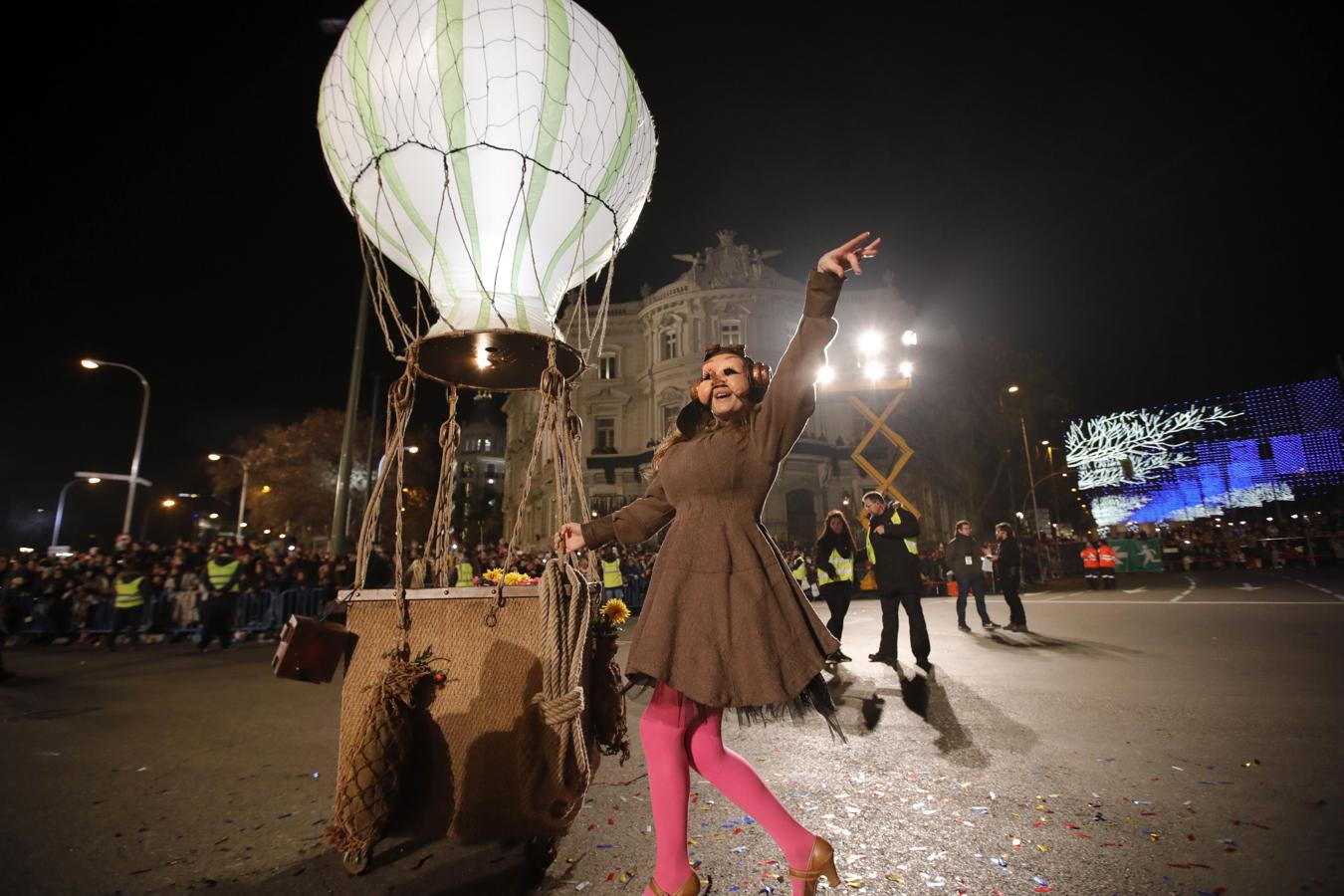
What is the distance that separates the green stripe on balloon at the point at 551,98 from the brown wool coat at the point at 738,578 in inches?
55.8

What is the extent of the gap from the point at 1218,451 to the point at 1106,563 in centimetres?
4233

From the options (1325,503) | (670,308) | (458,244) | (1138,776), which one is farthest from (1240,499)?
(458,244)

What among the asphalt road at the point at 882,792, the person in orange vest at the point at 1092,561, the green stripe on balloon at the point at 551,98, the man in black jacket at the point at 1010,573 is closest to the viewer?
the asphalt road at the point at 882,792

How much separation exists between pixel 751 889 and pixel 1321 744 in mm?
3920

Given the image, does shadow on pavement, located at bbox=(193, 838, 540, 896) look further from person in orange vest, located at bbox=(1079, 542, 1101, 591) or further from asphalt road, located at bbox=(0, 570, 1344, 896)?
person in orange vest, located at bbox=(1079, 542, 1101, 591)

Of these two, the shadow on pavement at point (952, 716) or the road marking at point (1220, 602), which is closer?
the shadow on pavement at point (952, 716)

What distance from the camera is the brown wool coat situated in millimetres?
1955

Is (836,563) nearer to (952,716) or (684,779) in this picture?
(952,716)

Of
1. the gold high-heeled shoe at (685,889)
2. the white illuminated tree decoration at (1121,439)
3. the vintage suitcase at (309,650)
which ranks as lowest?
the gold high-heeled shoe at (685,889)

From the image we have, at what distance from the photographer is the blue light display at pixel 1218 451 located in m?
34.9

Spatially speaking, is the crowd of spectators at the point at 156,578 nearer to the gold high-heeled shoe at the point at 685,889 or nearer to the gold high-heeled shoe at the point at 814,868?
the gold high-heeled shoe at the point at 685,889

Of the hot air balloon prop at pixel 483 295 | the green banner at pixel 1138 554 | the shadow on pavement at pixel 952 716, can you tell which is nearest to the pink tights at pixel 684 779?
the hot air balloon prop at pixel 483 295

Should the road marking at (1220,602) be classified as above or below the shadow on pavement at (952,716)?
above

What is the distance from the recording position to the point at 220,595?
10.1 m
